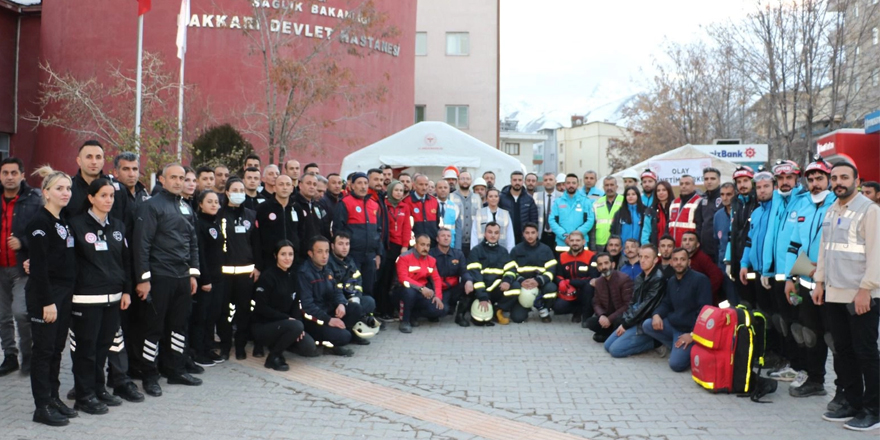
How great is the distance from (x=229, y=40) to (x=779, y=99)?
1628 centimetres

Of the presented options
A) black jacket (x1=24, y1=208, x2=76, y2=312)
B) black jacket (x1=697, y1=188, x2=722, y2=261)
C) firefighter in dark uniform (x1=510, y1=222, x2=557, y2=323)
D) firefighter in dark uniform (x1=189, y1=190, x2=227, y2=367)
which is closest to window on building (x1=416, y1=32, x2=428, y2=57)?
firefighter in dark uniform (x1=510, y1=222, x2=557, y2=323)

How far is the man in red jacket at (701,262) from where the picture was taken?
9156mm

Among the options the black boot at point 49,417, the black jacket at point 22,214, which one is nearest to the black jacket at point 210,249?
the black jacket at point 22,214

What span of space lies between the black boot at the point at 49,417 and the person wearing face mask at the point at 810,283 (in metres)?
6.32

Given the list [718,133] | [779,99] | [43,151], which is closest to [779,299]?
[779,99]

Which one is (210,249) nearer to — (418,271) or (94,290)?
(94,290)

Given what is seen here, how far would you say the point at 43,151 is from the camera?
22953 mm

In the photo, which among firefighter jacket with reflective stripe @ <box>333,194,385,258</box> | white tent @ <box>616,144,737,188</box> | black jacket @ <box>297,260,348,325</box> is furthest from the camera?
white tent @ <box>616,144,737,188</box>

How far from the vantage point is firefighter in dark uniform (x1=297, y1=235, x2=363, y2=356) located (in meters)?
8.47

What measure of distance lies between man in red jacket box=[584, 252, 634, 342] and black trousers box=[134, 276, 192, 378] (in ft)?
17.0

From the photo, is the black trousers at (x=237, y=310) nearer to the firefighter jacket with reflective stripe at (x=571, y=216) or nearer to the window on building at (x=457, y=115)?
the firefighter jacket with reflective stripe at (x=571, y=216)

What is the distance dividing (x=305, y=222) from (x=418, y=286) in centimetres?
→ 206

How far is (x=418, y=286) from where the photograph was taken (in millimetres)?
10453

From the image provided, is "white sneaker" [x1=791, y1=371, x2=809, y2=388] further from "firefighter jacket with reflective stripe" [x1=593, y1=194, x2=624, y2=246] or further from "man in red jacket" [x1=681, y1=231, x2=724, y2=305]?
"firefighter jacket with reflective stripe" [x1=593, y1=194, x2=624, y2=246]
